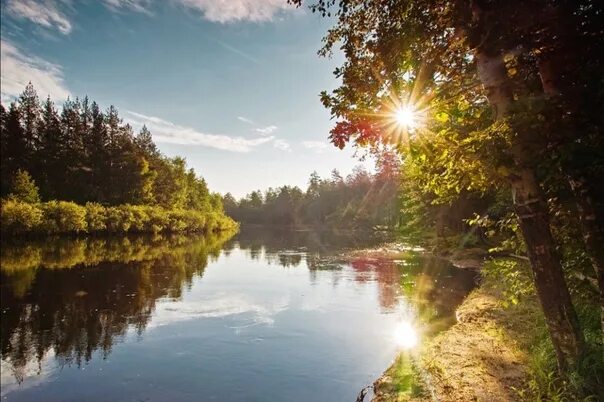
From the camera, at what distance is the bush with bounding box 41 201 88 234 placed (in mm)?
42188

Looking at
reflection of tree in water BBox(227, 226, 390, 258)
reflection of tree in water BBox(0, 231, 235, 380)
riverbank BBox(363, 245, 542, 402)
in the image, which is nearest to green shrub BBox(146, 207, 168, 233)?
reflection of tree in water BBox(227, 226, 390, 258)

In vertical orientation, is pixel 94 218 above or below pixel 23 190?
below

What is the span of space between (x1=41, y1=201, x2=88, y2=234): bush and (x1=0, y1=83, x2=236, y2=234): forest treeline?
15 centimetres

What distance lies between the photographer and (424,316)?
622 inches

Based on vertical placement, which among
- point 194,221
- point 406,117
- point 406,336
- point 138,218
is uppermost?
point 406,117

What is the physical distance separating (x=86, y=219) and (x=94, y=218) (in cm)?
103

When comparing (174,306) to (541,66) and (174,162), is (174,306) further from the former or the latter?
(174,162)

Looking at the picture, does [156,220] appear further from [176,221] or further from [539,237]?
[539,237]

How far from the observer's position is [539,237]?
5.72m

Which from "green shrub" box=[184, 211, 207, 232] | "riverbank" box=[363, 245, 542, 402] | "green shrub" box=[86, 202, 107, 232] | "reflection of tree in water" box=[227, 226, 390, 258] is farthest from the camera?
"green shrub" box=[184, 211, 207, 232]

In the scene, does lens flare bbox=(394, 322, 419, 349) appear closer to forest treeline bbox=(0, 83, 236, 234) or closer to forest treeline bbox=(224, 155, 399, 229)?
forest treeline bbox=(0, 83, 236, 234)

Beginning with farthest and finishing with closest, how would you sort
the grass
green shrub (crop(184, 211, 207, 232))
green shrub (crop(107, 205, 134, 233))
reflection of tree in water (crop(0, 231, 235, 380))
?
green shrub (crop(184, 211, 207, 232)) < green shrub (crop(107, 205, 134, 233)) < reflection of tree in water (crop(0, 231, 235, 380)) < the grass

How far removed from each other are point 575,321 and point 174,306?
48.8 ft

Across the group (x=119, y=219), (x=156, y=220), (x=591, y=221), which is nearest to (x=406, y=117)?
(x=591, y=221)
